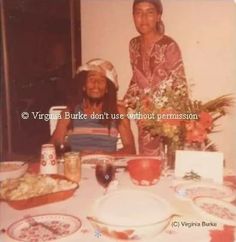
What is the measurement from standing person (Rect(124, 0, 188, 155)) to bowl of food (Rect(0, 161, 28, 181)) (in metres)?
0.66

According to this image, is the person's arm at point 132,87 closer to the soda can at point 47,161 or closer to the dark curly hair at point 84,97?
the dark curly hair at point 84,97

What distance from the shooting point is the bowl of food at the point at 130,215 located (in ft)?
2.49

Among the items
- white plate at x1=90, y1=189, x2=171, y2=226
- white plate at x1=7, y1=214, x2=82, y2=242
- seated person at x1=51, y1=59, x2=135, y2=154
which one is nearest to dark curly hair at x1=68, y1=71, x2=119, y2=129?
seated person at x1=51, y1=59, x2=135, y2=154

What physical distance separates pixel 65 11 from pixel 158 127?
848 mm

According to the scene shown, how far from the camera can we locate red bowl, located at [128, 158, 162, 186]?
104cm

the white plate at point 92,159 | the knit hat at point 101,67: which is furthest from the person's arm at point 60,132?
the white plate at point 92,159

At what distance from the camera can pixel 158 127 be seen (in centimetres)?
111

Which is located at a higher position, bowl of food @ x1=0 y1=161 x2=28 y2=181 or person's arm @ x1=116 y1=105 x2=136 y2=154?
person's arm @ x1=116 y1=105 x2=136 y2=154

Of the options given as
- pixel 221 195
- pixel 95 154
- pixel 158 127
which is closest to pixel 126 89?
pixel 95 154

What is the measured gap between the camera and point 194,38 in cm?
167

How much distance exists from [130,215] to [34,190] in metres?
0.25

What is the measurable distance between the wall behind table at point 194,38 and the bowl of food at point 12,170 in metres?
0.72

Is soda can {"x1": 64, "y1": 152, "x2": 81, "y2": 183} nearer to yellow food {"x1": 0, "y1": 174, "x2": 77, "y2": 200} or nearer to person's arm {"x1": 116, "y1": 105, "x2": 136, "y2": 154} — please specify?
yellow food {"x1": 0, "y1": 174, "x2": 77, "y2": 200}

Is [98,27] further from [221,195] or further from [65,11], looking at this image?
[221,195]
